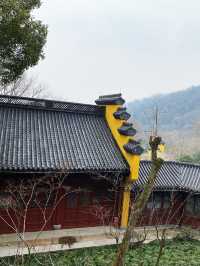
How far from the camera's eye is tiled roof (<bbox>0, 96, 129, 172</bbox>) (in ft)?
49.0

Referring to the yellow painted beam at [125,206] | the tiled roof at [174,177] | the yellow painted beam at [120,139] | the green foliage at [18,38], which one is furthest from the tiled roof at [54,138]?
the green foliage at [18,38]

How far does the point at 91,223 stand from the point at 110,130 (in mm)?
5649

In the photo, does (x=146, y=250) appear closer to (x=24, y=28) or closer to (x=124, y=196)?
(x=124, y=196)

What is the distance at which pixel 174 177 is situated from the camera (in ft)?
63.5

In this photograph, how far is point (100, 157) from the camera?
16812 millimetres

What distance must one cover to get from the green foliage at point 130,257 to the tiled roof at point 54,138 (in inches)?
150

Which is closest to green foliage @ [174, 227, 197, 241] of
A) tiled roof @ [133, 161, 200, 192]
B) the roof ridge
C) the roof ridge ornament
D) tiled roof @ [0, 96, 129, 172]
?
tiled roof @ [133, 161, 200, 192]

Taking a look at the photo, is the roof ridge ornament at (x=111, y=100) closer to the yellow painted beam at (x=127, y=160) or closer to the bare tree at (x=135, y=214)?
the yellow painted beam at (x=127, y=160)

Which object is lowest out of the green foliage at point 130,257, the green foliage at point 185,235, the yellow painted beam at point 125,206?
the green foliage at point 185,235

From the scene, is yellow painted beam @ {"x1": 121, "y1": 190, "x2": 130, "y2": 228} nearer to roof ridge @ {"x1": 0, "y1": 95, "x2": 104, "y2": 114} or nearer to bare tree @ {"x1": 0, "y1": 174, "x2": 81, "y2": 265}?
bare tree @ {"x1": 0, "y1": 174, "x2": 81, "y2": 265}

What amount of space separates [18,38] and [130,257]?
1010 cm

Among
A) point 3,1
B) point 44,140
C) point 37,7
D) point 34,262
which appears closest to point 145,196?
point 34,262

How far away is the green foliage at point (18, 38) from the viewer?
11797 mm

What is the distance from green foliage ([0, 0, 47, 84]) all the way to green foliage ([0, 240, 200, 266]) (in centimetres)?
773
